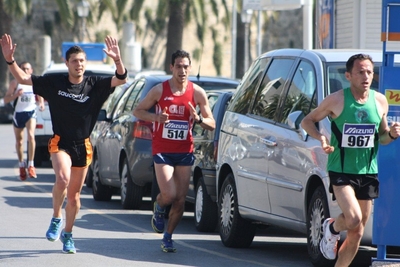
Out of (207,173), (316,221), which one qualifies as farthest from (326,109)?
(207,173)

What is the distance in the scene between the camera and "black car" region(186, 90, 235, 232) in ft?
38.8

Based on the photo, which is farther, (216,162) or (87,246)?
(216,162)

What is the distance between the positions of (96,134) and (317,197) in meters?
7.94

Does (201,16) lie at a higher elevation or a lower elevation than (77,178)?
higher

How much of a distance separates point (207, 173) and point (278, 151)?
2.35 m

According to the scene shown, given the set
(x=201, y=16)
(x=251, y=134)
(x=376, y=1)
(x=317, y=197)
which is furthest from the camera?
(x=201, y=16)

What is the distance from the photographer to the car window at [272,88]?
1014 cm

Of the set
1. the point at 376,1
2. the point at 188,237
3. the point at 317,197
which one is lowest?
the point at 188,237

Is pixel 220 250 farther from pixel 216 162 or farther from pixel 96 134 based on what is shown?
pixel 96 134

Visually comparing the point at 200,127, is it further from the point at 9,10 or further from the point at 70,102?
the point at 9,10

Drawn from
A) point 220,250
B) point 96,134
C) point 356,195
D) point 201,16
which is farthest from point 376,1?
point 201,16

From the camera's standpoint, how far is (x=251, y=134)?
1038 cm

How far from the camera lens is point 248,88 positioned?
11.0 metres

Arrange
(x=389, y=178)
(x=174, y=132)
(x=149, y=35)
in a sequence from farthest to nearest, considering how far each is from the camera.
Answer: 1. (x=149, y=35)
2. (x=174, y=132)
3. (x=389, y=178)
